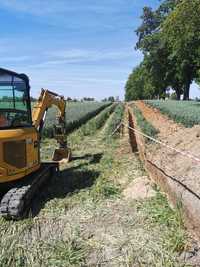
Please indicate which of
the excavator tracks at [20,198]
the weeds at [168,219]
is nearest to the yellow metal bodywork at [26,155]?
the excavator tracks at [20,198]

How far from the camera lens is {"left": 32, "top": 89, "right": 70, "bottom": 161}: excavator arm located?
33.6 ft

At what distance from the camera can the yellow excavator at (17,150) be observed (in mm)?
7828

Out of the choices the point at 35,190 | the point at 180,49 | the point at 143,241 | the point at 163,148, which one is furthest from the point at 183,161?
the point at 180,49

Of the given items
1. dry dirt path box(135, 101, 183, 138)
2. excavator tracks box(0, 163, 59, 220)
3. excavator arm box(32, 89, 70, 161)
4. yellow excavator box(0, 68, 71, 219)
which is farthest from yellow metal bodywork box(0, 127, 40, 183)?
dry dirt path box(135, 101, 183, 138)

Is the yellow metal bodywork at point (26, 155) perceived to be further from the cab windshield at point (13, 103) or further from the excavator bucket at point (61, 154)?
the excavator bucket at point (61, 154)

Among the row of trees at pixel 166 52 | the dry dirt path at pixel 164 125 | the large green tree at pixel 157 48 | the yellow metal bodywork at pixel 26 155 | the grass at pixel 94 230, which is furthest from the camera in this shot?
the large green tree at pixel 157 48

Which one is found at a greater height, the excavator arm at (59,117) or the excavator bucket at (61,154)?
the excavator arm at (59,117)

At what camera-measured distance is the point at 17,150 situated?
8.26m

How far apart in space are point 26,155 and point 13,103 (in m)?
1.11

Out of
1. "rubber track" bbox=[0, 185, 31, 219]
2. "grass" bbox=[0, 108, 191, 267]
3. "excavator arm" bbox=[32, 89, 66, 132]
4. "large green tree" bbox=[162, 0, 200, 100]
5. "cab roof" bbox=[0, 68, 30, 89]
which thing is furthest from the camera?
"large green tree" bbox=[162, 0, 200, 100]

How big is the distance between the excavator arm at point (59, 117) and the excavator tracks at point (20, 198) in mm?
1400

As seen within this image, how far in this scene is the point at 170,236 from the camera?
6.38 metres

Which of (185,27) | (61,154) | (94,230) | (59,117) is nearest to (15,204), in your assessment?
(94,230)

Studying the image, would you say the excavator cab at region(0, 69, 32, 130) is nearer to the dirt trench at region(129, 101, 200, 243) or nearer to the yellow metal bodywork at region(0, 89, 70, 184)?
the yellow metal bodywork at region(0, 89, 70, 184)
